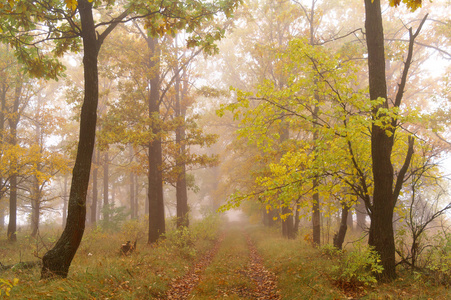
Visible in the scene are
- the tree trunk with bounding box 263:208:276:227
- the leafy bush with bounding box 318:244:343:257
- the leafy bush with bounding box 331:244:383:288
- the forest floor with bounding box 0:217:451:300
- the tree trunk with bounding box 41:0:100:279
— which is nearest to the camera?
the forest floor with bounding box 0:217:451:300

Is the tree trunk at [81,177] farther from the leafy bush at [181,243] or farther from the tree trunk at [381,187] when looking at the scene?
the tree trunk at [381,187]

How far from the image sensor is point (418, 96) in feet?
69.4

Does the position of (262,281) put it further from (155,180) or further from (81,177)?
(155,180)

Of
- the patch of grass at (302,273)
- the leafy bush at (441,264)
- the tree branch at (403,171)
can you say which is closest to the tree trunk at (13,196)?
the patch of grass at (302,273)

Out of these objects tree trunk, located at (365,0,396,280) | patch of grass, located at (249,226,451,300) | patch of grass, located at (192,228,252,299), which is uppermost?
tree trunk, located at (365,0,396,280)

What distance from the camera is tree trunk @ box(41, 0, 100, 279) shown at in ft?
17.9

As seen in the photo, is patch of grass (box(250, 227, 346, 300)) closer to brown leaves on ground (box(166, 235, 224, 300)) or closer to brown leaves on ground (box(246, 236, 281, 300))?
brown leaves on ground (box(246, 236, 281, 300))

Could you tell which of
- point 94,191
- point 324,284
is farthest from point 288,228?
point 94,191

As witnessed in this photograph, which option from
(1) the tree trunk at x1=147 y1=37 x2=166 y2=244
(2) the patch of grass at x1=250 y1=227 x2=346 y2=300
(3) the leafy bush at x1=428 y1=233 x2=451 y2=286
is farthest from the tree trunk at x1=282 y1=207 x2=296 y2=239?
(3) the leafy bush at x1=428 y1=233 x2=451 y2=286

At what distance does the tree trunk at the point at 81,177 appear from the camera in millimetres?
5445

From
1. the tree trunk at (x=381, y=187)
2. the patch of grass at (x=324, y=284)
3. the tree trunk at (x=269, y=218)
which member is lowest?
the tree trunk at (x=269, y=218)

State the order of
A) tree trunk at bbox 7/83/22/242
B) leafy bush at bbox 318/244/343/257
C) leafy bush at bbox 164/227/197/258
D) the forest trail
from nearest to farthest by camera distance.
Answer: the forest trail
leafy bush at bbox 318/244/343/257
leafy bush at bbox 164/227/197/258
tree trunk at bbox 7/83/22/242

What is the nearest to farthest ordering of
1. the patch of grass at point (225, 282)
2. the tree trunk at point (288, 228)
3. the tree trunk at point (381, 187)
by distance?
the tree trunk at point (381, 187), the patch of grass at point (225, 282), the tree trunk at point (288, 228)

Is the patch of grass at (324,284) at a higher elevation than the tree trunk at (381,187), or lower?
lower
